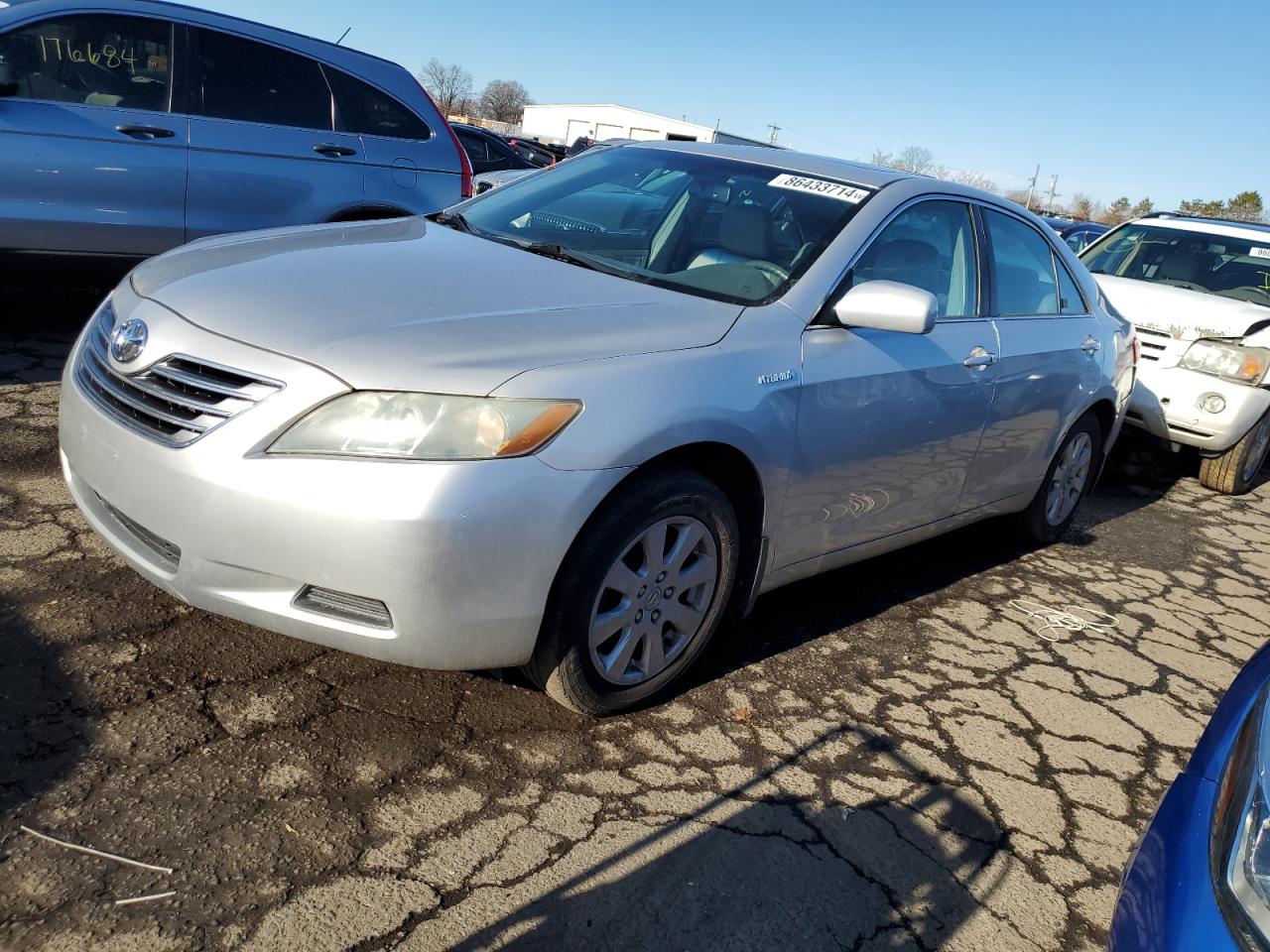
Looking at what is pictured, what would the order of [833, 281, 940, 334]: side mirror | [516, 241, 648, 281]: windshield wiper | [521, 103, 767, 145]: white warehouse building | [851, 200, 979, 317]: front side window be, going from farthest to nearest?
[521, 103, 767, 145]: white warehouse building
[851, 200, 979, 317]: front side window
[516, 241, 648, 281]: windshield wiper
[833, 281, 940, 334]: side mirror

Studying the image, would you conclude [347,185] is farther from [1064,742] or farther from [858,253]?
[1064,742]

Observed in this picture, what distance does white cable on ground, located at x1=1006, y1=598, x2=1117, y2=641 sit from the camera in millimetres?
4217

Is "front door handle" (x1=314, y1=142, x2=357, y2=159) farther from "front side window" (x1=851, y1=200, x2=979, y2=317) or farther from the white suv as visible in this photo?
the white suv

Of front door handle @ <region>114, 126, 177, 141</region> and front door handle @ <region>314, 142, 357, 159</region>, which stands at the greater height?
front door handle @ <region>314, 142, 357, 159</region>

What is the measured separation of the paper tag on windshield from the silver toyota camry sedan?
0.02m

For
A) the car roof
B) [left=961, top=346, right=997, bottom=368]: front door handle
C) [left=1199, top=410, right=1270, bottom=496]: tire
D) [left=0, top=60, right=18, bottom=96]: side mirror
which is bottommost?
[left=1199, top=410, right=1270, bottom=496]: tire

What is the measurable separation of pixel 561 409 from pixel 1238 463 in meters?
5.74

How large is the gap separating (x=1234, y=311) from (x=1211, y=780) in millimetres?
5615

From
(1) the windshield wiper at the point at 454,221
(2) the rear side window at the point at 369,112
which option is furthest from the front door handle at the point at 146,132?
(1) the windshield wiper at the point at 454,221

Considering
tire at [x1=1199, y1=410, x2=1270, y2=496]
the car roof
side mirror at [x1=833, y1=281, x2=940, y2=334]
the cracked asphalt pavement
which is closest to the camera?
the cracked asphalt pavement

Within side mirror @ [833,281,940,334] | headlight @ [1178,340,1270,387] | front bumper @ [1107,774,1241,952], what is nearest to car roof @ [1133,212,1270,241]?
headlight @ [1178,340,1270,387]

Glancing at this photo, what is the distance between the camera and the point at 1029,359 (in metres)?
4.16

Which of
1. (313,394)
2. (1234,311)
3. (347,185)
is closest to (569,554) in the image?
(313,394)

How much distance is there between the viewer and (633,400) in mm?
2586
